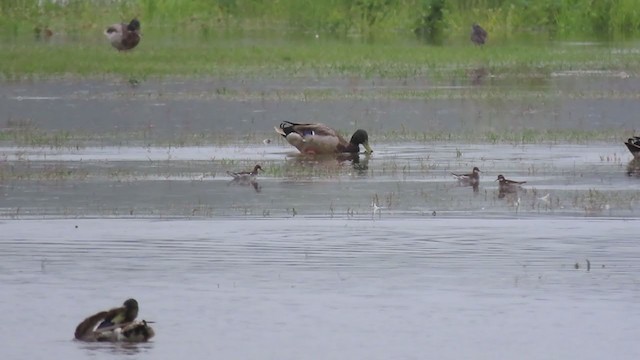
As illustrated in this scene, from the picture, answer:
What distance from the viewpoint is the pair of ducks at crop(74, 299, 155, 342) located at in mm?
11570

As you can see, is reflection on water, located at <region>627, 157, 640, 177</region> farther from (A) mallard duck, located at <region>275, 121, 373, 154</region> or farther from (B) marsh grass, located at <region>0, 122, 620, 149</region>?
(A) mallard duck, located at <region>275, 121, 373, 154</region>

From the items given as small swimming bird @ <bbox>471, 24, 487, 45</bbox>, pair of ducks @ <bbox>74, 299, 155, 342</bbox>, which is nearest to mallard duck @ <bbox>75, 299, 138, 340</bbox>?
pair of ducks @ <bbox>74, 299, 155, 342</bbox>

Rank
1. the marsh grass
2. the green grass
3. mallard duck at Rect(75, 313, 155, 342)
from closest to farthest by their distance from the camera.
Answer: mallard duck at Rect(75, 313, 155, 342) < the marsh grass < the green grass

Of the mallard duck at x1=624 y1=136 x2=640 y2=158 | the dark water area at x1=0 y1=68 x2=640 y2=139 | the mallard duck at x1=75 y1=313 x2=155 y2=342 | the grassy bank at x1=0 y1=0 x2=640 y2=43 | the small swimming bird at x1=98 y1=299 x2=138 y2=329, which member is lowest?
the mallard duck at x1=75 y1=313 x2=155 y2=342

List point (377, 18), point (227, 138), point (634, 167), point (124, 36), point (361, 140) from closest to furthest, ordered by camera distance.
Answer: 1. point (634, 167)
2. point (361, 140)
3. point (227, 138)
4. point (124, 36)
5. point (377, 18)

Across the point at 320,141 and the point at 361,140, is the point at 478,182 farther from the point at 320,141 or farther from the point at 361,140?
the point at 320,141

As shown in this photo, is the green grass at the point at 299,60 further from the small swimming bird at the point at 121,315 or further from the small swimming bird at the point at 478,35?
the small swimming bird at the point at 121,315

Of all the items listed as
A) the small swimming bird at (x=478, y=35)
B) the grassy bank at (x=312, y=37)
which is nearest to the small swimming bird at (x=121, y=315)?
the grassy bank at (x=312, y=37)

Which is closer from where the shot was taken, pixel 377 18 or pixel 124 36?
pixel 124 36

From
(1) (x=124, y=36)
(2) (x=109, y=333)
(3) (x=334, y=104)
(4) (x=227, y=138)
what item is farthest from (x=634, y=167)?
(1) (x=124, y=36)

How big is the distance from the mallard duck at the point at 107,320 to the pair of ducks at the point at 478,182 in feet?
25.3

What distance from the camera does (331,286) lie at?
44.0 feet

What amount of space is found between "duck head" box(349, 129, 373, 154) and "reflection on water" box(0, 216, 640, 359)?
634cm

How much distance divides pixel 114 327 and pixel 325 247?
385 centimetres
